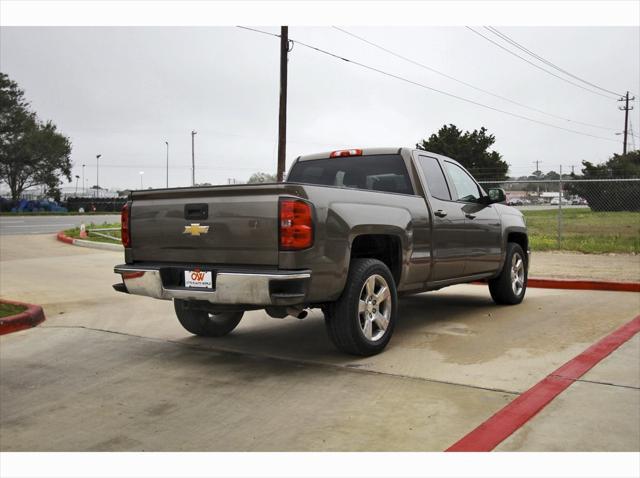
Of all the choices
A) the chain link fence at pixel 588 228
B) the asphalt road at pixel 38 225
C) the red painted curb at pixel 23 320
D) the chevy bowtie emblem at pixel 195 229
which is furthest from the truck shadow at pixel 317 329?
the asphalt road at pixel 38 225

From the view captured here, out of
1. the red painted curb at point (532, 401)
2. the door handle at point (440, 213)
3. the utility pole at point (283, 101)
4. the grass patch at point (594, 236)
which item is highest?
the utility pole at point (283, 101)

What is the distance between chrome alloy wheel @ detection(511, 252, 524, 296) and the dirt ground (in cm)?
239

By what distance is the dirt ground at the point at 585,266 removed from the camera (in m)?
10.7

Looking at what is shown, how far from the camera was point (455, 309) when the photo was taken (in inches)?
318

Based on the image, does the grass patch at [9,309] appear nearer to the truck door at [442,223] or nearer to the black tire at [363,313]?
the black tire at [363,313]

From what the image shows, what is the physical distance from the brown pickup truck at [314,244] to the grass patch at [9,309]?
7.46ft

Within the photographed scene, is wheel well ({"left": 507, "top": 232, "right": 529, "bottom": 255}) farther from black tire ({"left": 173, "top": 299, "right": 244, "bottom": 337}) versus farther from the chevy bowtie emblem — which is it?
the chevy bowtie emblem

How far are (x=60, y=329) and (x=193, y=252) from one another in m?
2.66

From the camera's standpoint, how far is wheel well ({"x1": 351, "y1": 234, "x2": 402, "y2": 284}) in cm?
583

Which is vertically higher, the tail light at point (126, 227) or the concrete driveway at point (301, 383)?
the tail light at point (126, 227)

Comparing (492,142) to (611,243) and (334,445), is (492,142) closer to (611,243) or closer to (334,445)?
(611,243)

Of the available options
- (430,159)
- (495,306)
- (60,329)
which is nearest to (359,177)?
(430,159)

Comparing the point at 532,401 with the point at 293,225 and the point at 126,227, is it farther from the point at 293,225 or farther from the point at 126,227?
the point at 126,227

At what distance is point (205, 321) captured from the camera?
6.36m
